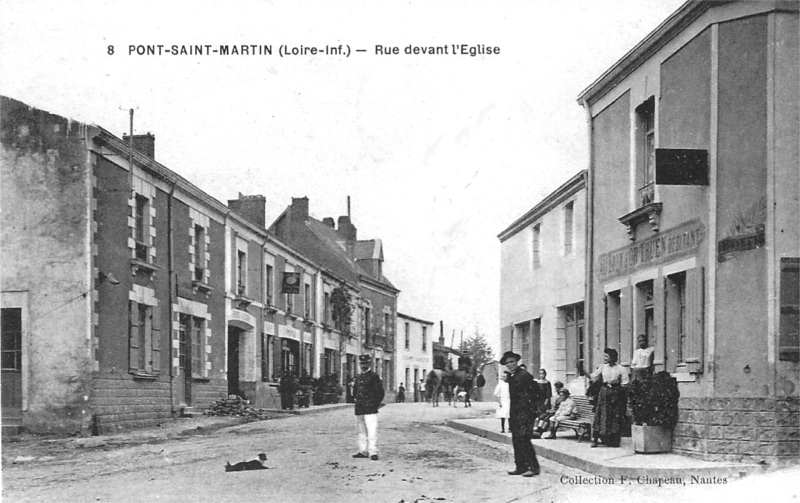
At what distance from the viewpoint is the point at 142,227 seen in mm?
20156

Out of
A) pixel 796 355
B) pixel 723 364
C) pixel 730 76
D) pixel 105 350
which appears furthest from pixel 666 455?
pixel 105 350

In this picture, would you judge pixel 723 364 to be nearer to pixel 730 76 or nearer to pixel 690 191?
pixel 690 191

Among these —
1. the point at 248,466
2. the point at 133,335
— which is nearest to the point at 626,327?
the point at 248,466

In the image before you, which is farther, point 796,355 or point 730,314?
point 730,314

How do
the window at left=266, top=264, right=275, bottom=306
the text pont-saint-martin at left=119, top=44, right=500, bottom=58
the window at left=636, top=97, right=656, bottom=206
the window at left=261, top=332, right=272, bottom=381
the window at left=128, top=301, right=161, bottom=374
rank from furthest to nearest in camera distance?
the window at left=266, top=264, right=275, bottom=306, the window at left=261, top=332, right=272, bottom=381, the window at left=128, top=301, right=161, bottom=374, the window at left=636, top=97, right=656, bottom=206, the text pont-saint-martin at left=119, top=44, right=500, bottom=58

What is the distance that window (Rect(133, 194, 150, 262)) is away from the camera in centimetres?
1983

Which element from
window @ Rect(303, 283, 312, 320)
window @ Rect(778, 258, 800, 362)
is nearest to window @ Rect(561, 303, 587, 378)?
window @ Rect(778, 258, 800, 362)

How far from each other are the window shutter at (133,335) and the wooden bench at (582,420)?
8.89 m

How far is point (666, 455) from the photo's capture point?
12.6 metres

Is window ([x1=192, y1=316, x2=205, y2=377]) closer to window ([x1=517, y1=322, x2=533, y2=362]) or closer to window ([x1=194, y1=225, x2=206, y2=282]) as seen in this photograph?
→ window ([x1=194, y1=225, x2=206, y2=282])

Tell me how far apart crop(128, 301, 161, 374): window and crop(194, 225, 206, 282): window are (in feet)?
9.63

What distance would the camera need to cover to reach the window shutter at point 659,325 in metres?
14.0

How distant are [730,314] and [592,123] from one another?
648 centimetres

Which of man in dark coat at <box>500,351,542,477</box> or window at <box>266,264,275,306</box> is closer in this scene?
man in dark coat at <box>500,351,542,477</box>
